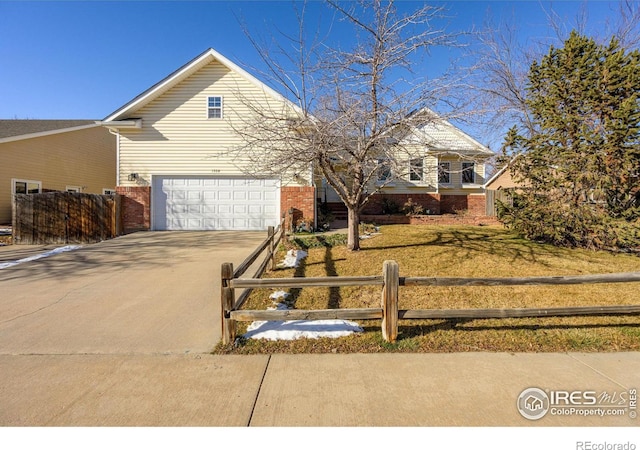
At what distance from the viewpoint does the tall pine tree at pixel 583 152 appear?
8125mm

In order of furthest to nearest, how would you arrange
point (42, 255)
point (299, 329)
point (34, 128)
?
point (34, 128) < point (42, 255) < point (299, 329)

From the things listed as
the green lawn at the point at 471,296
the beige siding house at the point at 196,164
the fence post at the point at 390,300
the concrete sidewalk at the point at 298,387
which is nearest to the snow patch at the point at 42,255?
the beige siding house at the point at 196,164

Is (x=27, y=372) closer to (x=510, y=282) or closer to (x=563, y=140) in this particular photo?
(x=510, y=282)

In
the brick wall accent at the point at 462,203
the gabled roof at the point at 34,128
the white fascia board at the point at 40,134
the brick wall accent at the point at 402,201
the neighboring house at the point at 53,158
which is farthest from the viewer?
the brick wall accent at the point at 462,203

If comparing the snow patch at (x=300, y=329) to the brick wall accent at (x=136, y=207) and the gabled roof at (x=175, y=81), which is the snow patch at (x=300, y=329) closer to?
the gabled roof at (x=175, y=81)

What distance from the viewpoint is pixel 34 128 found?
17141mm

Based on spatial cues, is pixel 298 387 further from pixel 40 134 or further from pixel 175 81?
pixel 40 134

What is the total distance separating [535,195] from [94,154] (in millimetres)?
22868

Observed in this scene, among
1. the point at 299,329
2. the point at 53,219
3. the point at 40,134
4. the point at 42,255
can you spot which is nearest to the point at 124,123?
the point at 53,219

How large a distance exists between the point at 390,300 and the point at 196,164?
11.5 metres

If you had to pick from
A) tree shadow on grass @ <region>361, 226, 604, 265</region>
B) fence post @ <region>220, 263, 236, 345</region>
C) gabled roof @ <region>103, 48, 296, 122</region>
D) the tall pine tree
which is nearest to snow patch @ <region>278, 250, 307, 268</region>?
tree shadow on grass @ <region>361, 226, 604, 265</region>

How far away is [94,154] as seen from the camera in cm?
1998

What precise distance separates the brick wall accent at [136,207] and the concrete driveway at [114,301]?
3.38m
